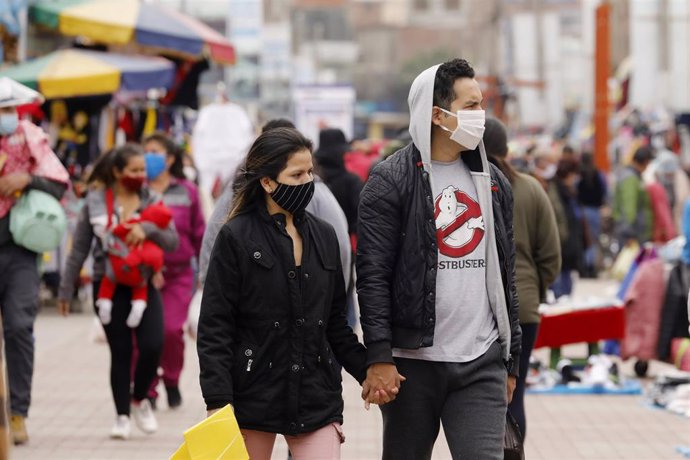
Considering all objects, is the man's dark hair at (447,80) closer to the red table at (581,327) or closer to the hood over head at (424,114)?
the hood over head at (424,114)

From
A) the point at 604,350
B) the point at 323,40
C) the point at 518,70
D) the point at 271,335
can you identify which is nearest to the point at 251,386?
the point at 271,335

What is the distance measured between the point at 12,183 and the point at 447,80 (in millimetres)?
3898

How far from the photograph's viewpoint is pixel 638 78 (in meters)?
32.2

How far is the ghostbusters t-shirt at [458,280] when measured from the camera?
569 cm

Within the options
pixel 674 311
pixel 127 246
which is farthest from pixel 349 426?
pixel 674 311

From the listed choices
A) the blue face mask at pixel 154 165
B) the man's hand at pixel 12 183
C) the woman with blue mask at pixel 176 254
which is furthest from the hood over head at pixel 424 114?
the woman with blue mask at pixel 176 254

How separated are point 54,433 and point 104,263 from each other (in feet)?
4.08

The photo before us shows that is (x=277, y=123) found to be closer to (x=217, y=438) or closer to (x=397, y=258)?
(x=397, y=258)

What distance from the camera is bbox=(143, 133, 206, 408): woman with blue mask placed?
1048cm

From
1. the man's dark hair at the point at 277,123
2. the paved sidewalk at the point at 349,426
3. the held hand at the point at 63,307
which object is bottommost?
the paved sidewalk at the point at 349,426

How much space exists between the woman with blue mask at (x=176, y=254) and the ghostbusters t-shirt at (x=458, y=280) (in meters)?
4.73

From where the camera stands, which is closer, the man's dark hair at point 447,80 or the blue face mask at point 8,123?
the man's dark hair at point 447,80

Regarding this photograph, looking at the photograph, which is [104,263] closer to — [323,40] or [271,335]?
[271,335]

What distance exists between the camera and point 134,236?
366 inches
